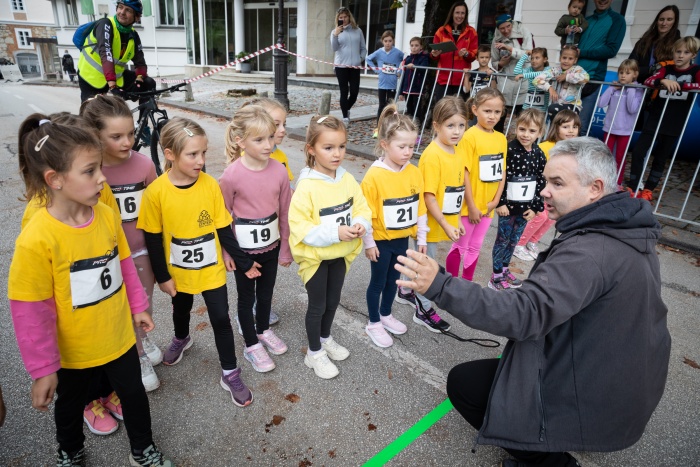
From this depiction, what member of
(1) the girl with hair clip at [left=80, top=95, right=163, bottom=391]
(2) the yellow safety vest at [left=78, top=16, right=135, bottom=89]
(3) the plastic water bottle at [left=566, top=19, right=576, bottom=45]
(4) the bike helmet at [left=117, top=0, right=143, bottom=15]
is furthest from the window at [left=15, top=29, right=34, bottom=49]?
(1) the girl with hair clip at [left=80, top=95, right=163, bottom=391]

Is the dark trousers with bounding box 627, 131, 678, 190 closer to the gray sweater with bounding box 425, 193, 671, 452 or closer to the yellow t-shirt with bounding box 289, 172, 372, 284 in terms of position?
the gray sweater with bounding box 425, 193, 671, 452

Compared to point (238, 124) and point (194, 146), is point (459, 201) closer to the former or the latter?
point (238, 124)

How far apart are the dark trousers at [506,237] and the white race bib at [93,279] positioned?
10.2 feet

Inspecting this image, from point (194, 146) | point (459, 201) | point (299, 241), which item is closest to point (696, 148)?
point (459, 201)

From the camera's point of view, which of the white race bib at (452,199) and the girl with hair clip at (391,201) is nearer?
the girl with hair clip at (391,201)

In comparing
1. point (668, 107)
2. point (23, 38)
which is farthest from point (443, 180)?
point (23, 38)

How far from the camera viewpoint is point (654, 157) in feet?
20.2

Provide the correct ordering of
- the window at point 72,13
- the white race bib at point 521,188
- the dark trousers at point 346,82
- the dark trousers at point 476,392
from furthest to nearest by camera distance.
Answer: the window at point 72,13 → the dark trousers at point 346,82 → the white race bib at point 521,188 → the dark trousers at point 476,392

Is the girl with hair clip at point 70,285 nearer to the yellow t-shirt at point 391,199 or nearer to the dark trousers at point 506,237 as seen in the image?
the yellow t-shirt at point 391,199

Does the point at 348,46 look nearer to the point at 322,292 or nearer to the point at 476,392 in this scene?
the point at 322,292

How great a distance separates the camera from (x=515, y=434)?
1.88 m

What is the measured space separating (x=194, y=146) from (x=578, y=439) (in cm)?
227

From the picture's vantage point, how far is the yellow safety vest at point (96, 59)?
5625mm

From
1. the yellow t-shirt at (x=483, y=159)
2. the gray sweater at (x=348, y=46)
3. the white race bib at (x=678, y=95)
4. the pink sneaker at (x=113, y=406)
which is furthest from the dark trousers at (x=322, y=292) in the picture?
the gray sweater at (x=348, y=46)
